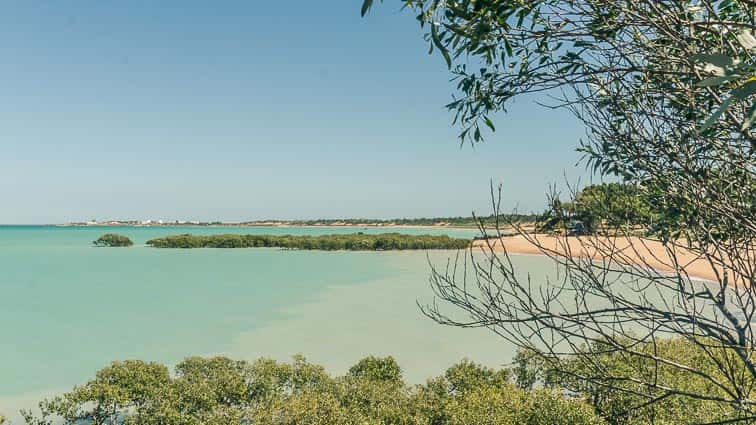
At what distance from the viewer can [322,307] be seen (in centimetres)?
1928

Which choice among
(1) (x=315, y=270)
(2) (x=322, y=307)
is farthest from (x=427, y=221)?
(2) (x=322, y=307)

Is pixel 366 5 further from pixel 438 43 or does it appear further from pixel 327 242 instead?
pixel 327 242

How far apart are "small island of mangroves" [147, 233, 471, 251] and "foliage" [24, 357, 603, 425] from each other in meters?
41.1

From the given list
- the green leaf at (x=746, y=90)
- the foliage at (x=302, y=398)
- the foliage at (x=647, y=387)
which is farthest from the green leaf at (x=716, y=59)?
the foliage at (x=302, y=398)

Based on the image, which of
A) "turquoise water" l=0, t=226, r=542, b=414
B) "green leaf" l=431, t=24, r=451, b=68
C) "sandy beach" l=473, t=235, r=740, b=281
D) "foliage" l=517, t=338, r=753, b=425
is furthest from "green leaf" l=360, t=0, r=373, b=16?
"turquoise water" l=0, t=226, r=542, b=414

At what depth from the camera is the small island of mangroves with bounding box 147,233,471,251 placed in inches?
2003

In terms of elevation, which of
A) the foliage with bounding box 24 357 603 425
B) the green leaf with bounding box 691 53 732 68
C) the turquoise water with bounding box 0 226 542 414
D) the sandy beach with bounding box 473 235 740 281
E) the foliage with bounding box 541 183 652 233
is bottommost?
the turquoise water with bounding box 0 226 542 414

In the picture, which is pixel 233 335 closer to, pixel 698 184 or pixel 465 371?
pixel 465 371

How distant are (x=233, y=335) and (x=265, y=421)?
407 inches

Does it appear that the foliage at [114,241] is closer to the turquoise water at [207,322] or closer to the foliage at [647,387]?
the turquoise water at [207,322]

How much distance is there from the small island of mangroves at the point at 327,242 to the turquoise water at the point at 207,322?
21279 millimetres

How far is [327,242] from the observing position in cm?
5184

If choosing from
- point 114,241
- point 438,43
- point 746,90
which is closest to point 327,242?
point 114,241

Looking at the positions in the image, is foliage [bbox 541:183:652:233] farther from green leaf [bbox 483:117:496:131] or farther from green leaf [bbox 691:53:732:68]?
green leaf [bbox 691:53:732:68]
